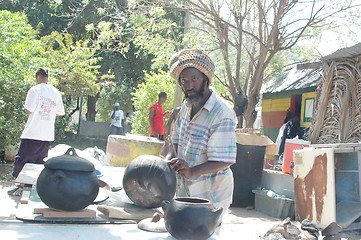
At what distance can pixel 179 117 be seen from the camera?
2.81 metres

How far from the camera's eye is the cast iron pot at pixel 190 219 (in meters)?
1.88

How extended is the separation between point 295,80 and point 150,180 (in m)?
8.03

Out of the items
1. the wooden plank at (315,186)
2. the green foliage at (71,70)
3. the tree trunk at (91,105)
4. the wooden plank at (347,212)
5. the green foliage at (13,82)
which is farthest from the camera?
the tree trunk at (91,105)

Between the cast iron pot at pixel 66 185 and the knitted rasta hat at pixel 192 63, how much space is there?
849 millimetres

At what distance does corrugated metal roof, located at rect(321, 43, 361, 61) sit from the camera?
5793mm

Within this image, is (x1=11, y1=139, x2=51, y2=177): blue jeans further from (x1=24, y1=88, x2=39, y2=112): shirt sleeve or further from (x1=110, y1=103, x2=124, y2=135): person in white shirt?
(x1=110, y1=103, x2=124, y2=135): person in white shirt

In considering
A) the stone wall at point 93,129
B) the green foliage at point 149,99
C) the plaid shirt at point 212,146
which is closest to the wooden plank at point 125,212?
the plaid shirt at point 212,146

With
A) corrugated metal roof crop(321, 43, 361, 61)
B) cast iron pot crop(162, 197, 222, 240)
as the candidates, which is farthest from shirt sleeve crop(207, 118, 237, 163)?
corrugated metal roof crop(321, 43, 361, 61)

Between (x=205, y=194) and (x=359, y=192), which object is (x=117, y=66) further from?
(x=205, y=194)

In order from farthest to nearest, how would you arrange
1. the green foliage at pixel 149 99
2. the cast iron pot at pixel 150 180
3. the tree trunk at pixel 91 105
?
1. the tree trunk at pixel 91 105
2. the green foliage at pixel 149 99
3. the cast iron pot at pixel 150 180

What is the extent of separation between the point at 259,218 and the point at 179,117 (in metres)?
3.73

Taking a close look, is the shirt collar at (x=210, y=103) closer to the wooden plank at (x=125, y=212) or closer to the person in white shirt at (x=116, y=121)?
the wooden plank at (x=125, y=212)

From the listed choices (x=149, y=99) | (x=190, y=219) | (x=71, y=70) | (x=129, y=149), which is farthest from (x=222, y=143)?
(x=149, y=99)

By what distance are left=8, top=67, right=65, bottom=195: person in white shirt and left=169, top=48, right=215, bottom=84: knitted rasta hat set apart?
3.70 meters
